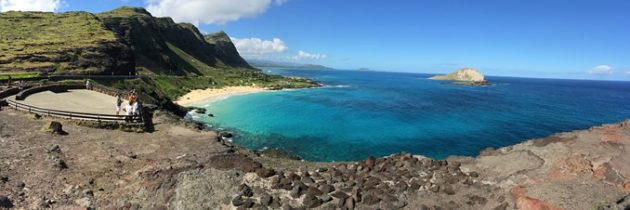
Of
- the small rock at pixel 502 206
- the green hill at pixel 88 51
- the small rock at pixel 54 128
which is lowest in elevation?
the small rock at pixel 502 206

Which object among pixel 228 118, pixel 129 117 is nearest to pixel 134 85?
pixel 228 118

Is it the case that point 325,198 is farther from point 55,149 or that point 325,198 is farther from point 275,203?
point 55,149

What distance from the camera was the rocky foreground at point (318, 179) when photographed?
65.2 feet

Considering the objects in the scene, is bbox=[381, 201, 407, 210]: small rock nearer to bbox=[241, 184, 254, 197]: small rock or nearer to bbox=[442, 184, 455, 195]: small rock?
bbox=[442, 184, 455, 195]: small rock

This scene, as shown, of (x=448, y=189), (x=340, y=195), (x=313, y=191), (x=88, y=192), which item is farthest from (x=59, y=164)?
(x=448, y=189)

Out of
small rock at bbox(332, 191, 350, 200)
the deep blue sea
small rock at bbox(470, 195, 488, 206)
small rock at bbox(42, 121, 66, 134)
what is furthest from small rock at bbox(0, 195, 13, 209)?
the deep blue sea

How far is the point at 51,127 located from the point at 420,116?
201ft

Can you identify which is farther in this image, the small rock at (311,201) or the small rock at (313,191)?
the small rock at (313,191)

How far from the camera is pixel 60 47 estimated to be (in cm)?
8219

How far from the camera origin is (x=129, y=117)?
1400 inches

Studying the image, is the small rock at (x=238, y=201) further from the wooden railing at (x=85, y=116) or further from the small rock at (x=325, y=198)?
the wooden railing at (x=85, y=116)

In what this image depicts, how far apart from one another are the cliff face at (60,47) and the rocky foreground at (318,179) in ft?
177

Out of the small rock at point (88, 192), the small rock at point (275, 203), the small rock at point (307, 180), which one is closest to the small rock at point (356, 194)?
the small rock at point (307, 180)

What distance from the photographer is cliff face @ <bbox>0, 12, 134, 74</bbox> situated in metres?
73.7
